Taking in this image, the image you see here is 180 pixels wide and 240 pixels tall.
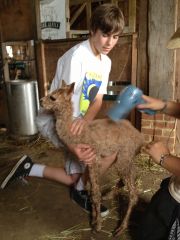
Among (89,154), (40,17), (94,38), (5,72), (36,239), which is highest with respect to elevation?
(40,17)

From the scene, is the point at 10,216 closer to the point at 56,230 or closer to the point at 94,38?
the point at 56,230

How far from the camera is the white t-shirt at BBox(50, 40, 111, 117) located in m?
2.52

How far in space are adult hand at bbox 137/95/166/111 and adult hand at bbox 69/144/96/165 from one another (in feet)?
1.95

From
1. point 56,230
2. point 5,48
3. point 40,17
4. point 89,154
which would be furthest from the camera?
point 5,48

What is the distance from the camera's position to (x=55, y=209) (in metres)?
3.00

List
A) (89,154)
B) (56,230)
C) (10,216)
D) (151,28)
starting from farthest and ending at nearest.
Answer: (151,28) → (10,216) → (56,230) → (89,154)

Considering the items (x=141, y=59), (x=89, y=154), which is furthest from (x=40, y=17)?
(x=89, y=154)

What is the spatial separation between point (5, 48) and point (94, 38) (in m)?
3.38

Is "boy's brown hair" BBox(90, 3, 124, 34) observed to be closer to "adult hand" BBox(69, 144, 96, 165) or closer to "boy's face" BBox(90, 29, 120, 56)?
"boy's face" BBox(90, 29, 120, 56)

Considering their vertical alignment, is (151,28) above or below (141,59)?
above

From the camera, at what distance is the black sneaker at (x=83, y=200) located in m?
2.83

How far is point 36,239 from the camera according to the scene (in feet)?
8.30

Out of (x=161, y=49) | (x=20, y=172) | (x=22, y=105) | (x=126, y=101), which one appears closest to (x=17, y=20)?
(x=22, y=105)

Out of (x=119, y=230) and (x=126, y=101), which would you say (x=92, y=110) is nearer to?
(x=126, y=101)
